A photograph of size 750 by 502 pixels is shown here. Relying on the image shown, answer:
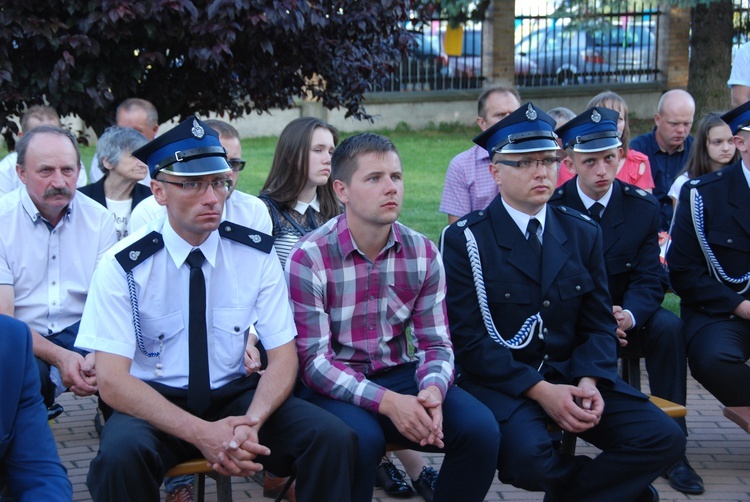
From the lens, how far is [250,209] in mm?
5070

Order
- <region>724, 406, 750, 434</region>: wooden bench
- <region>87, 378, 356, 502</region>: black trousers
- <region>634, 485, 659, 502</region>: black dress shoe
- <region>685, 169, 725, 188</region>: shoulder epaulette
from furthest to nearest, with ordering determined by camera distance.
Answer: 1. <region>685, 169, 725, 188</region>: shoulder epaulette
2. <region>724, 406, 750, 434</region>: wooden bench
3. <region>634, 485, 659, 502</region>: black dress shoe
4. <region>87, 378, 356, 502</region>: black trousers

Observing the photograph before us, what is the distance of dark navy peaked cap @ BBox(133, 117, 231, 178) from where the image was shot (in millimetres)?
3744

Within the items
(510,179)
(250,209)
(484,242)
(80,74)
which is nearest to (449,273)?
(484,242)

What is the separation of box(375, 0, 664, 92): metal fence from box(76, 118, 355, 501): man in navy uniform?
1657cm

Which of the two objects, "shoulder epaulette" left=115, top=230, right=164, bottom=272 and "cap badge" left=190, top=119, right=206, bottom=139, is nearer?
"shoulder epaulette" left=115, top=230, right=164, bottom=272

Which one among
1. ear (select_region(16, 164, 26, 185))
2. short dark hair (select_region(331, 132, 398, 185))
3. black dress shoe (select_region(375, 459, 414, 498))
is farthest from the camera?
ear (select_region(16, 164, 26, 185))

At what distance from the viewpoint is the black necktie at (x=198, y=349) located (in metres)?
3.75

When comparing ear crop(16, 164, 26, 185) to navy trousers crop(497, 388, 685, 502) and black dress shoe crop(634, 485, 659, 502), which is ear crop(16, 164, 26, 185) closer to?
navy trousers crop(497, 388, 685, 502)

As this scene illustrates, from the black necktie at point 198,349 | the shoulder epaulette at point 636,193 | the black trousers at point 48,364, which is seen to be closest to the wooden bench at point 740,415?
the shoulder epaulette at point 636,193

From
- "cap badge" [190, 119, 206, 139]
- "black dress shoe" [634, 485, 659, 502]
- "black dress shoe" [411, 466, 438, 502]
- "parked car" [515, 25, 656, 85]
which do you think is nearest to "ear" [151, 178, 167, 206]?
→ "cap badge" [190, 119, 206, 139]

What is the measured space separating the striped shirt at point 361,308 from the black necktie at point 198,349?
16.3 inches

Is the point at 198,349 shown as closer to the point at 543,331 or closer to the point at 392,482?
the point at 392,482

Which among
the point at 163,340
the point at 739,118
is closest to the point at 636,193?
the point at 739,118

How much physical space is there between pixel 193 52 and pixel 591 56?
16282 millimetres
